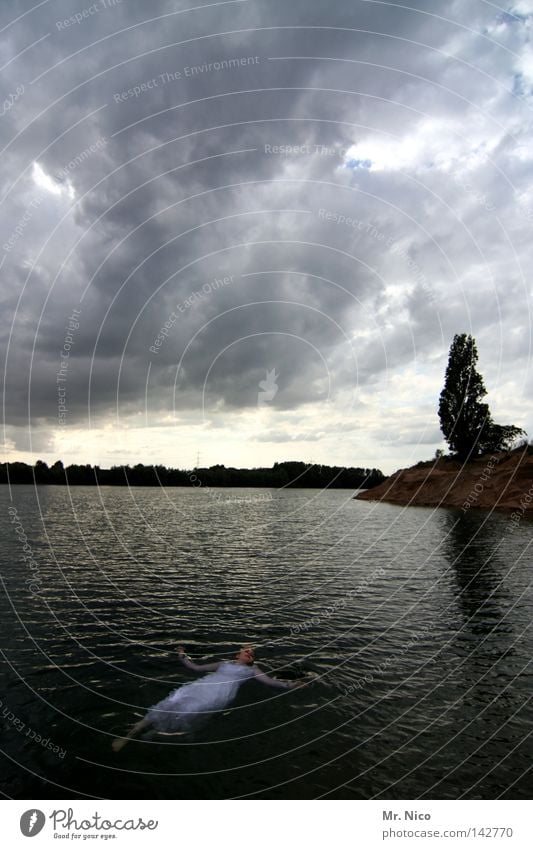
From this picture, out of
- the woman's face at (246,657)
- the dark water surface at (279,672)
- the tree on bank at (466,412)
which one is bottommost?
the dark water surface at (279,672)

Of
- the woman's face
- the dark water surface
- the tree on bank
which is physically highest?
the tree on bank

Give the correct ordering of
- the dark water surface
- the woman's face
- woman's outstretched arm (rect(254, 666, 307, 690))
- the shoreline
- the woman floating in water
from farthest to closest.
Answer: the shoreline < the woman's face < woman's outstretched arm (rect(254, 666, 307, 690)) < the woman floating in water < the dark water surface

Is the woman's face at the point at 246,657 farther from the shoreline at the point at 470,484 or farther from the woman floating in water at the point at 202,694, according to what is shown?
the shoreline at the point at 470,484

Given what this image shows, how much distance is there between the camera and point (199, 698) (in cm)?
1253

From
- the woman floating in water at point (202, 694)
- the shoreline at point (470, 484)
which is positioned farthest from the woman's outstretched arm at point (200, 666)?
the shoreline at point (470, 484)

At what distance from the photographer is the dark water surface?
9492mm

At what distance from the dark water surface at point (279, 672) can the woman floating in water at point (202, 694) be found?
380mm

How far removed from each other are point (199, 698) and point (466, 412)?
98.6 m

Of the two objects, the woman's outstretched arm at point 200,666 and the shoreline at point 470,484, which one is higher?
the shoreline at point 470,484

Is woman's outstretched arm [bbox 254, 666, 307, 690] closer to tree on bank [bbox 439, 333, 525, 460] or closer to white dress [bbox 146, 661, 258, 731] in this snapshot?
white dress [bbox 146, 661, 258, 731]

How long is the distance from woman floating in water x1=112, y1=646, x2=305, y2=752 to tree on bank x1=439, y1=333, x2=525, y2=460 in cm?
9489

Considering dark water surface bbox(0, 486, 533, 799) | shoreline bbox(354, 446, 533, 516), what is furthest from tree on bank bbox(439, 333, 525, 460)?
dark water surface bbox(0, 486, 533, 799)

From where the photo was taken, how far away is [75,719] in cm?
1179

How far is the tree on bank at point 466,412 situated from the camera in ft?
319
